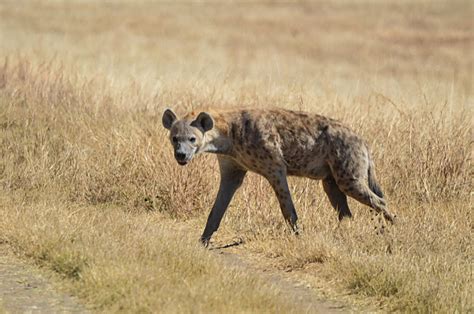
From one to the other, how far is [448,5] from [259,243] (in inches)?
1488

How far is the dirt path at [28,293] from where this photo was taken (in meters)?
6.20

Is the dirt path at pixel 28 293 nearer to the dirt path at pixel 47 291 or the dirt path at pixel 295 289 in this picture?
the dirt path at pixel 47 291

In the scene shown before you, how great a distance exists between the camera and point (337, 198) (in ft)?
29.1

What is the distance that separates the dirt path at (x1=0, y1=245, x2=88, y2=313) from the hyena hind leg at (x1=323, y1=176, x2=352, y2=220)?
3062mm

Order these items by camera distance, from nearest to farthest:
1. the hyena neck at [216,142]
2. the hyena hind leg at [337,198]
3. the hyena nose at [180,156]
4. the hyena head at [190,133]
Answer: the hyena nose at [180,156] < the hyena head at [190,133] < the hyena neck at [216,142] < the hyena hind leg at [337,198]

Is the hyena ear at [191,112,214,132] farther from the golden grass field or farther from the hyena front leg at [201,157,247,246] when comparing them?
the golden grass field

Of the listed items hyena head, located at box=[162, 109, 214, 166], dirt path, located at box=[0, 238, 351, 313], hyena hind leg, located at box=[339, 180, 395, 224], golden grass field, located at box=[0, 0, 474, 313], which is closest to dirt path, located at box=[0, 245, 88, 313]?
dirt path, located at box=[0, 238, 351, 313]

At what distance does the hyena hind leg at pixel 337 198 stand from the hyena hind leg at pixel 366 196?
9.6 inches

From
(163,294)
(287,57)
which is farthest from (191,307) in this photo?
(287,57)

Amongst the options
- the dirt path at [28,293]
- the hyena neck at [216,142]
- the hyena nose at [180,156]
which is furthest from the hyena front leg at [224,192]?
the dirt path at [28,293]

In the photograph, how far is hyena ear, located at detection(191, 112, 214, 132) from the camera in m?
8.14

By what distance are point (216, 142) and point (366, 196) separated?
150 centimetres

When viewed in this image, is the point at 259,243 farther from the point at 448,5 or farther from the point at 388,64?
the point at 448,5

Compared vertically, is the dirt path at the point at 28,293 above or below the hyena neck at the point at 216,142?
below
